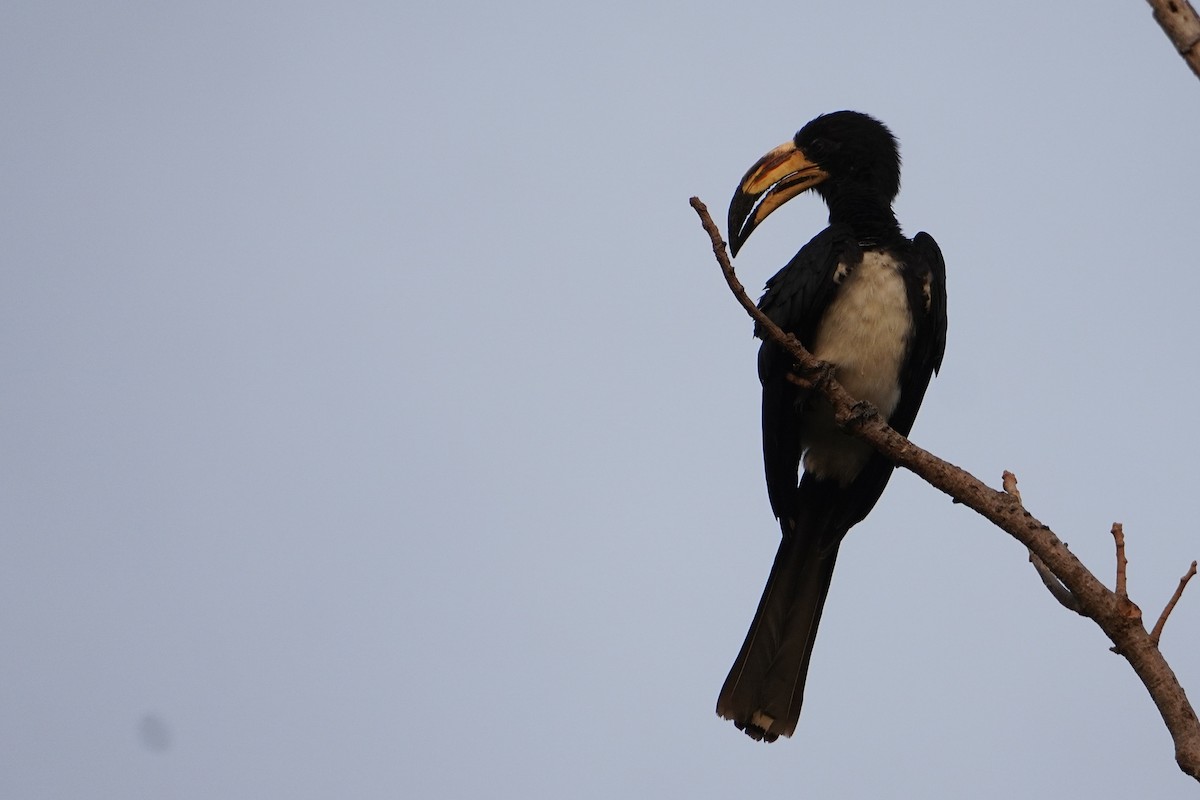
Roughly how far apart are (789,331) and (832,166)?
1100mm

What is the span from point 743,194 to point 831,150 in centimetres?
54

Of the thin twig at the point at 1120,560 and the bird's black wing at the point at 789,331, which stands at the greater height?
the bird's black wing at the point at 789,331

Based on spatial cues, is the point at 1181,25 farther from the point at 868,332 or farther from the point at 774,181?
the point at 774,181

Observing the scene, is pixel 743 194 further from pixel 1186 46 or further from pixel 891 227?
pixel 1186 46

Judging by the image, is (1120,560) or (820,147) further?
(820,147)

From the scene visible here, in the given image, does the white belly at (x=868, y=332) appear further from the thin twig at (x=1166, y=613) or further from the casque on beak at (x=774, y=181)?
the thin twig at (x=1166, y=613)

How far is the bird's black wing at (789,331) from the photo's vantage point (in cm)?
479

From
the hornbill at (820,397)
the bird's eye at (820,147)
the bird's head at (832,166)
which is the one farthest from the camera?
the bird's eye at (820,147)

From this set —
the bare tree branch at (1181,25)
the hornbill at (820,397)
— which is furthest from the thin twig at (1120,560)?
the hornbill at (820,397)

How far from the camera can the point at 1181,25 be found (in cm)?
283

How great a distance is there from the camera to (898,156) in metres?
5.76

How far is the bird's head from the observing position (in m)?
5.43

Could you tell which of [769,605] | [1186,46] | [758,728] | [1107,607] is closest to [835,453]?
[769,605]

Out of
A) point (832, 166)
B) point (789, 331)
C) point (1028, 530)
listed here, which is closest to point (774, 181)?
point (832, 166)
